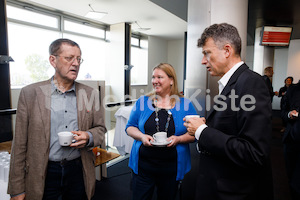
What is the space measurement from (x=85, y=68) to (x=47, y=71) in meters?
1.43

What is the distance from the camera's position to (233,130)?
97 centimetres

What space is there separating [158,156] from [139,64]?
8486 mm

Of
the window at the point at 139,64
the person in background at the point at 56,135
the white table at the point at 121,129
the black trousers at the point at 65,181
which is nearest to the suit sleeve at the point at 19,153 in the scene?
the person in background at the point at 56,135

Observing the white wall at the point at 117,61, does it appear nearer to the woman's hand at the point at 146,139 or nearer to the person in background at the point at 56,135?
the woman's hand at the point at 146,139

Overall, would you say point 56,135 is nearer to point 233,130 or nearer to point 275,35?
point 233,130

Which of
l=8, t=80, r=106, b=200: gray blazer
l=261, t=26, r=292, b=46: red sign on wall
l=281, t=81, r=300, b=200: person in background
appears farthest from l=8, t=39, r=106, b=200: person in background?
l=261, t=26, r=292, b=46: red sign on wall

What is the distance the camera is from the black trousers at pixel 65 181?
50.4 inches

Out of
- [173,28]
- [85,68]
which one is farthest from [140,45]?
[85,68]

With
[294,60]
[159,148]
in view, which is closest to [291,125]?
[159,148]

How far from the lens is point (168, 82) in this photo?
1.79 metres

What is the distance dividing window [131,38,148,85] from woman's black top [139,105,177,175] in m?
7.90

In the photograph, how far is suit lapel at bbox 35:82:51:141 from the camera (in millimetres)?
1233

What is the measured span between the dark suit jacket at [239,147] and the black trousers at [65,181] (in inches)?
31.4

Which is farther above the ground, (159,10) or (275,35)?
(159,10)
